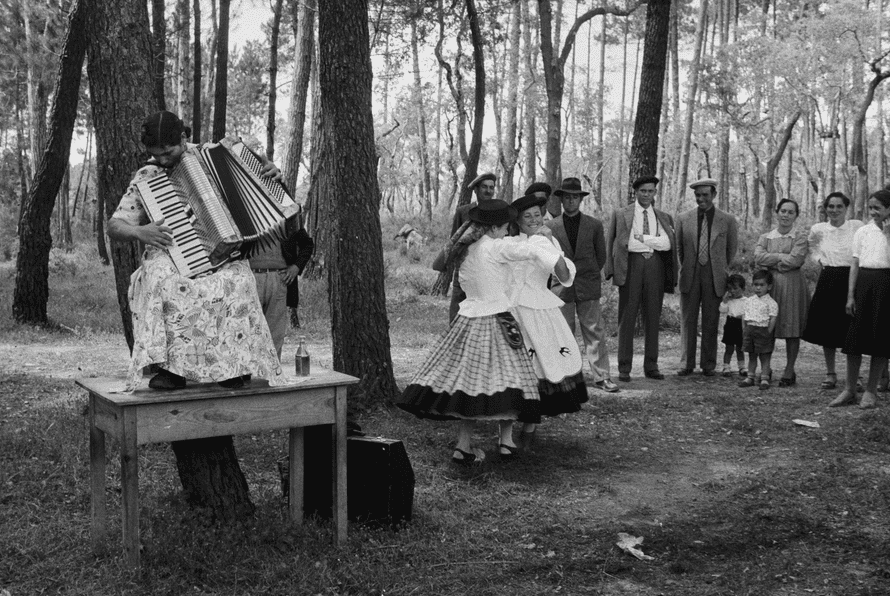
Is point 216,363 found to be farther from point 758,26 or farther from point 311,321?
point 758,26

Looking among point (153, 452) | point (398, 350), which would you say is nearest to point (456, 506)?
point (153, 452)

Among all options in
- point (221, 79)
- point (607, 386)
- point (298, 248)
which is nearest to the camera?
point (298, 248)

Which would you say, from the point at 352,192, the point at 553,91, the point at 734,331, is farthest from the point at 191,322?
the point at 553,91

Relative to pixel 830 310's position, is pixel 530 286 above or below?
above

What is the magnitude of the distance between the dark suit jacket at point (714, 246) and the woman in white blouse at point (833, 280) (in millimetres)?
1066

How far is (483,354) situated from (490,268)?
0.61 metres

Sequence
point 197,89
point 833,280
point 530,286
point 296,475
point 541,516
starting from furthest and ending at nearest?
point 197,89, point 833,280, point 530,286, point 541,516, point 296,475

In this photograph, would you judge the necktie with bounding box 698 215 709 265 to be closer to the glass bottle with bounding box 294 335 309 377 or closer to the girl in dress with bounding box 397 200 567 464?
the girl in dress with bounding box 397 200 567 464

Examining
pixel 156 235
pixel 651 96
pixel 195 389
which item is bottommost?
pixel 195 389

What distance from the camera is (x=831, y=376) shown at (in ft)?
29.4

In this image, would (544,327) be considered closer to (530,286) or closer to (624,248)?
(530,286)

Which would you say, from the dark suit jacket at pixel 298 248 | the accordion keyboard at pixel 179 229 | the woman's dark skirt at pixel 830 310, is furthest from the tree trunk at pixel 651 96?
the accordion keyboard at pixel 179 229

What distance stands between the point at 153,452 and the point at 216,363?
2423 millimetres

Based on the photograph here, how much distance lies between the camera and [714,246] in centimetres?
962
